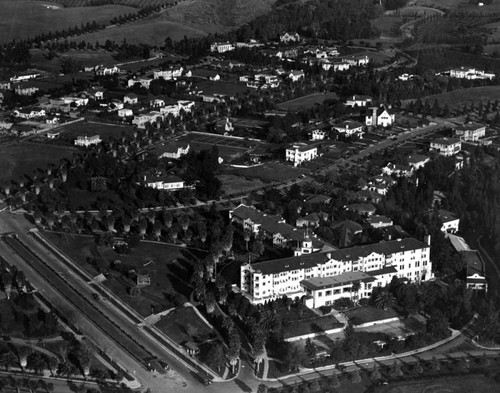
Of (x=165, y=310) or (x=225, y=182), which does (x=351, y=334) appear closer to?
(x=165, y=310)

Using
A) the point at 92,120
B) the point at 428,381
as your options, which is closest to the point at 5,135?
the point at 92,120

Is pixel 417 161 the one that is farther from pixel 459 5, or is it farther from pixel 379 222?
pixel 459 5

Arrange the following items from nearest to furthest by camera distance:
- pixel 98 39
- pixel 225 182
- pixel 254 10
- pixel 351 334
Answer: pixel 351 334, pixel 225 182, pixel 98 39, pixel 254 10

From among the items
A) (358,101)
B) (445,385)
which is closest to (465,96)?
(358,101)

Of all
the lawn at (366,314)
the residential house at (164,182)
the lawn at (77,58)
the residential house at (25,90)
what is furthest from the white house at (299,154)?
the lawn at (77,58)

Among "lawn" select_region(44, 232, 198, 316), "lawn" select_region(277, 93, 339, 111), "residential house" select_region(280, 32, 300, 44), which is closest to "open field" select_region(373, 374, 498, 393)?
"lawn" select_region(44, 232, 198, 316)

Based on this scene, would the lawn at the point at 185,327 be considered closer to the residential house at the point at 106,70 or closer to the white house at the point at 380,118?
the white house at the point at 380,118
